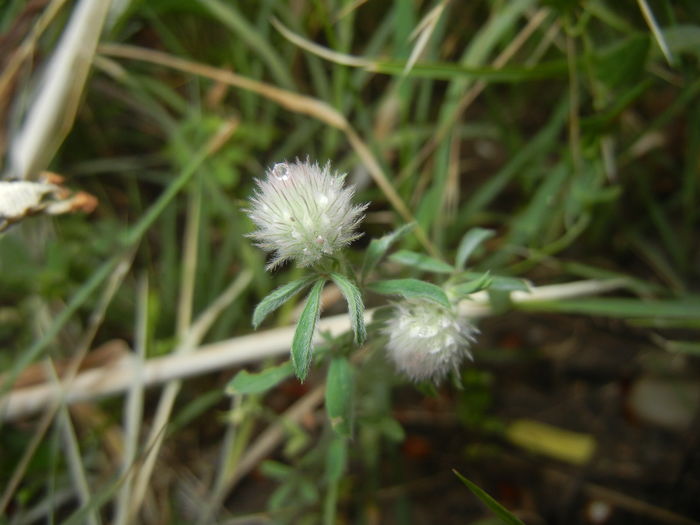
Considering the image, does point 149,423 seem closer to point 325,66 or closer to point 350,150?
point 350,150

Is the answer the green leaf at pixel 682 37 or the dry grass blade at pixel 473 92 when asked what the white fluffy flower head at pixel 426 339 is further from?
the green leaf at pixel 682 37

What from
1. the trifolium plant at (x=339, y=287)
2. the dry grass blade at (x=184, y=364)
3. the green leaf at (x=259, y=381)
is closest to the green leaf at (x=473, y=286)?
the trifolium plant at (x=339, y=287)

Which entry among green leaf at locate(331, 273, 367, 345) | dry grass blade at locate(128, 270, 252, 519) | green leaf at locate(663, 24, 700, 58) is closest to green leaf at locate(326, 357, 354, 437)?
green leaf at locate(331, 273, 367, 345)

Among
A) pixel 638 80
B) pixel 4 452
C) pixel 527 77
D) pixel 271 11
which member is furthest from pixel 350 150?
pixel 4 452

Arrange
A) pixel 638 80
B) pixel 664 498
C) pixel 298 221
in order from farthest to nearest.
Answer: pixel 664 498 → pixel 638 80 → pixel 298 221

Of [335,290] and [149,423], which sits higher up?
[335,290]

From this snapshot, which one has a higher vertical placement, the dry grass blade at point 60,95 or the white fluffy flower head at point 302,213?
the dry grass blade at point 60,95
